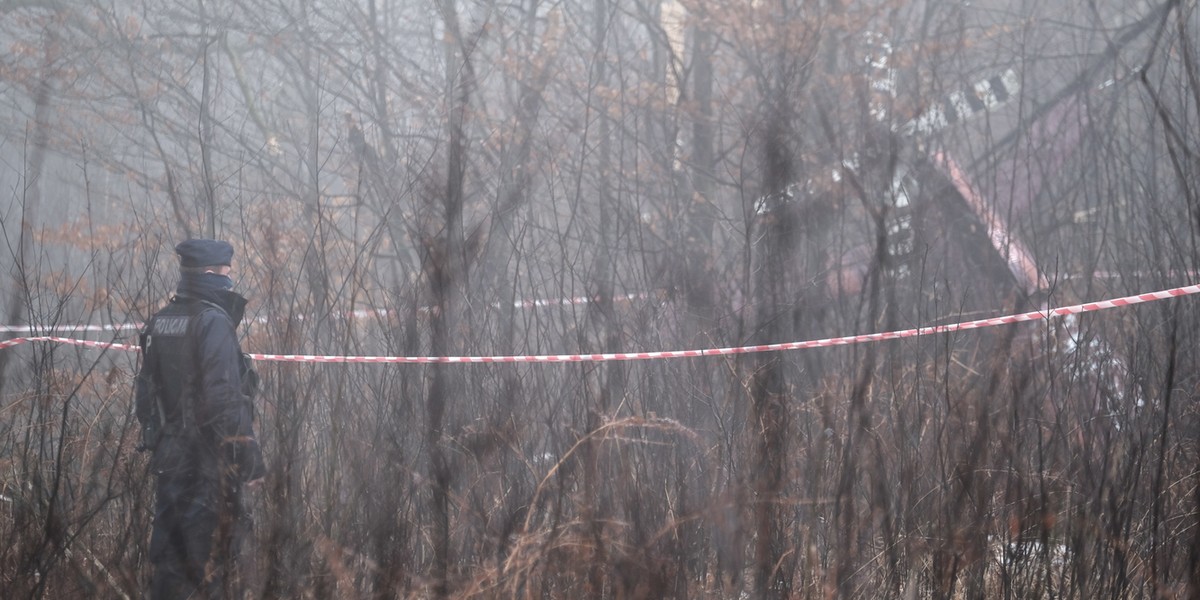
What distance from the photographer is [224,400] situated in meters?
4.06

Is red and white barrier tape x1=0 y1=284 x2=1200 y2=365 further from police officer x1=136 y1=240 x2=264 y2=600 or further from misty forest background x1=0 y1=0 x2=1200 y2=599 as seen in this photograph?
police officer x1=136 y1=240 x2=264 y2=600

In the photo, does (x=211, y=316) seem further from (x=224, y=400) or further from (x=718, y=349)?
(x=718, y=349)

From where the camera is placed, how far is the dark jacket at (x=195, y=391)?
4.04 meters

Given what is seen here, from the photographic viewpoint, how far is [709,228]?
8.34 metres

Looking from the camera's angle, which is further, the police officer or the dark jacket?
the dark jacket

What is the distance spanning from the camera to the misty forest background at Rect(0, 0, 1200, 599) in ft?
11.8

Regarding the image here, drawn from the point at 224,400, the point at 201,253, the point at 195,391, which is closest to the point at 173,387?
the point at 195,391

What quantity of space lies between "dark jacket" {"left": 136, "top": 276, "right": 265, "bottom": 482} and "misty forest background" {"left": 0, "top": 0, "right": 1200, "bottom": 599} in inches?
6.6

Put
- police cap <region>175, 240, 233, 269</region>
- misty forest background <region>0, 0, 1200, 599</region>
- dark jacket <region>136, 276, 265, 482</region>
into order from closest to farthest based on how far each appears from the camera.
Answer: misty forest background <region>0, 0, 1200, 599</region>, dark jacket <region>136, 276, 265, 482</region>, police cap <region>175, 240, 233, 269</region>

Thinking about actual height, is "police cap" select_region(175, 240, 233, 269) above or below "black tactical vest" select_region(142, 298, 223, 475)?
above

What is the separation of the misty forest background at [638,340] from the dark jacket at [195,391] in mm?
168

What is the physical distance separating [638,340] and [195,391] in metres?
2.00

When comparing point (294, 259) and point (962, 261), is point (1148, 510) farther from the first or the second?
point (294, 259)

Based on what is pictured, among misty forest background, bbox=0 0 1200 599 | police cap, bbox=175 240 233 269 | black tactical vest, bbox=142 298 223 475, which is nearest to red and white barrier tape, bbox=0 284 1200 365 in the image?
misty forest background, bbox=0 0 1200 599
